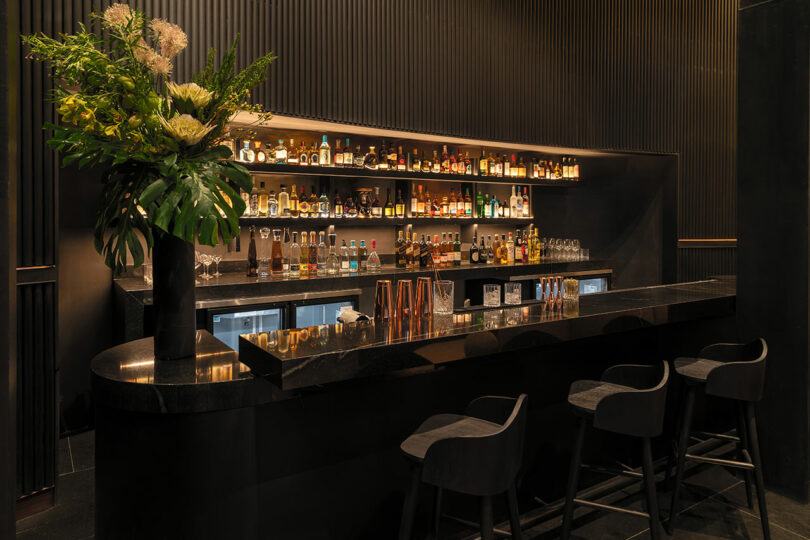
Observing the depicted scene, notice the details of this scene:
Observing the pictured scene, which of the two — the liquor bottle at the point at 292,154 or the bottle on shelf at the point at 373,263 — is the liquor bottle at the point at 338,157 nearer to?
the liquor bottle at the point at 292,154

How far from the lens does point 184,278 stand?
6.44 feet

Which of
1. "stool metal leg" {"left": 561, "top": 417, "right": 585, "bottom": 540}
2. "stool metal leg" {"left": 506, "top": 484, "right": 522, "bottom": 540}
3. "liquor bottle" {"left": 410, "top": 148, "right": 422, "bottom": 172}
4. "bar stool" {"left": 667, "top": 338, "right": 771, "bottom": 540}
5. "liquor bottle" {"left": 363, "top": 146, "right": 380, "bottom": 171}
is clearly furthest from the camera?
"liquor bottle" {"left": 410, "top": 148, "right": 422, "bottom": 172}

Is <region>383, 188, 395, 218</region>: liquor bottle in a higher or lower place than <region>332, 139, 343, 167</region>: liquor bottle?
lower

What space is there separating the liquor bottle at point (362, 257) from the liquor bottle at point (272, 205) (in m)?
0.90

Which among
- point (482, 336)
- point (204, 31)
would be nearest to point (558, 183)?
point (204, 31)

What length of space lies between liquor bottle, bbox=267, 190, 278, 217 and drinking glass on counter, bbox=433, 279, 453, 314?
2.37m

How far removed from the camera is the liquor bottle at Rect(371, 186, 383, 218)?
5.05m

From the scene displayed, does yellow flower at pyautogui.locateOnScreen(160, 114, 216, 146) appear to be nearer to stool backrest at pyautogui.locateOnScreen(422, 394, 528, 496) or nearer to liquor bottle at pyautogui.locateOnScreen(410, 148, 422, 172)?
stool backrest at pyautogui.locateOnScreen(422, 394, 528, 496)

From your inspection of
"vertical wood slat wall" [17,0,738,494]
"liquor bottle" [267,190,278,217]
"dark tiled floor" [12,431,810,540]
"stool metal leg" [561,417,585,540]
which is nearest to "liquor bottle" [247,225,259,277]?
"liquor bottle" [267,190,278,217]

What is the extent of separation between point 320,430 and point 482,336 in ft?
2.23

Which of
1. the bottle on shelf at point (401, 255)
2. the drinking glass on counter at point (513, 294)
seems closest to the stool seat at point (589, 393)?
the drinking glass on counter at point (513, 294)

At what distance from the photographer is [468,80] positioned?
507 centimetres

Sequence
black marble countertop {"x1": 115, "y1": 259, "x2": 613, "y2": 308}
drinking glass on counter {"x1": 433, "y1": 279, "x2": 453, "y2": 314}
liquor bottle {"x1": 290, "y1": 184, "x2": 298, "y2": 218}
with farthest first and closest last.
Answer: liquor bottle {"x1": 290, "y1": 184, "x2": 298, "y2": 218}
black marble countertop {"x1": 115, "y1": 259, "x2": 613, "y2": 308}
drinking glass on counter {"x1": 433, "y1": 279, "x2": 453, "y2": 314}

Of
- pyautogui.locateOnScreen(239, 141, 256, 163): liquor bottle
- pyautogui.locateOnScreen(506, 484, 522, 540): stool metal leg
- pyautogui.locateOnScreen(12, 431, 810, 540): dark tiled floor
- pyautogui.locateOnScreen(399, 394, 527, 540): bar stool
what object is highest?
pyautogui.locateOnScreen(239, 141, 256, 163): liquor bottle
